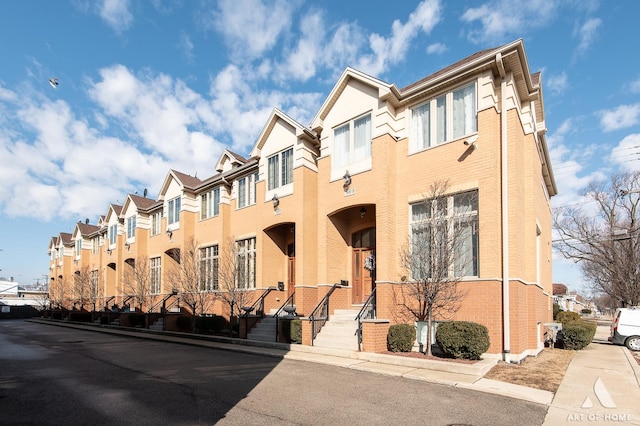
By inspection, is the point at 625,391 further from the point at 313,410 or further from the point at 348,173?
the point at 348,173

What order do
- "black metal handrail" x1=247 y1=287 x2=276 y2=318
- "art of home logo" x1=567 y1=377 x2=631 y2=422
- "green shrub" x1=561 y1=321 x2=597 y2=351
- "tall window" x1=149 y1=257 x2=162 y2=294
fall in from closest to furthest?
"art of home logo" x1=567 y1=377 x2=631 y2=422
"green shrub" x1=561 y1=321 x2=597 y2=351
"black metal handrail" x1=247 y1=287 x2=276 y2=318
"tall window" x1=149 y1=257 x2=162 y2=294

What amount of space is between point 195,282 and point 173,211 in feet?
24.8

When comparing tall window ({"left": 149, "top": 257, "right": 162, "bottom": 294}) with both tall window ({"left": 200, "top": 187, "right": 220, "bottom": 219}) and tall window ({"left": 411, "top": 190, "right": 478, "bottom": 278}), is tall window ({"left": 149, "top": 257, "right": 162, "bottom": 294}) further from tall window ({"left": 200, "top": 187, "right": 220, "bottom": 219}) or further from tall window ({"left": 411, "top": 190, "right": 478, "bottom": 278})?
tall window ({"left": 411, "top": 190, "right": 478, "bottom": 278})

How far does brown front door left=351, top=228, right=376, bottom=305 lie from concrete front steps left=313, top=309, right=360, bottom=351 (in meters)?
1.43

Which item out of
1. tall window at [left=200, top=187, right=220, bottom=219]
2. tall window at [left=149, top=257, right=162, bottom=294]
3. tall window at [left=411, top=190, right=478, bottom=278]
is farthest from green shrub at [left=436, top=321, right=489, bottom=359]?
tall window at [left=149, top=257, right=162, bottom=294]

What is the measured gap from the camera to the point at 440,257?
1175 cm

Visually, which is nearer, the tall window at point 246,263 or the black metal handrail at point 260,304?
the black metal handrail at point 260,304

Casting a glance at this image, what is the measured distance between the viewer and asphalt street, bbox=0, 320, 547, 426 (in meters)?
6.59

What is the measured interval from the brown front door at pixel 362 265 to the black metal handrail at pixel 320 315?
1.23 meters

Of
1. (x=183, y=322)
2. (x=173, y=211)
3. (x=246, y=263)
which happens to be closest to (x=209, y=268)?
(x=183, y=322)

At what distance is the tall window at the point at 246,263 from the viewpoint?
66.5 ft

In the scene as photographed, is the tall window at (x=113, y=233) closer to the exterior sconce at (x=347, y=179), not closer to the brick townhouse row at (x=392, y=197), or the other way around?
the brick townhouse row at (x=392, y=197)

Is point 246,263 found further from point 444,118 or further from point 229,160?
point 444,118

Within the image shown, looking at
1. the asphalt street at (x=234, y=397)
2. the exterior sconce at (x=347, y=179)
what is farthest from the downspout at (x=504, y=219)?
the exterior sconce at (x=347, y=179)
